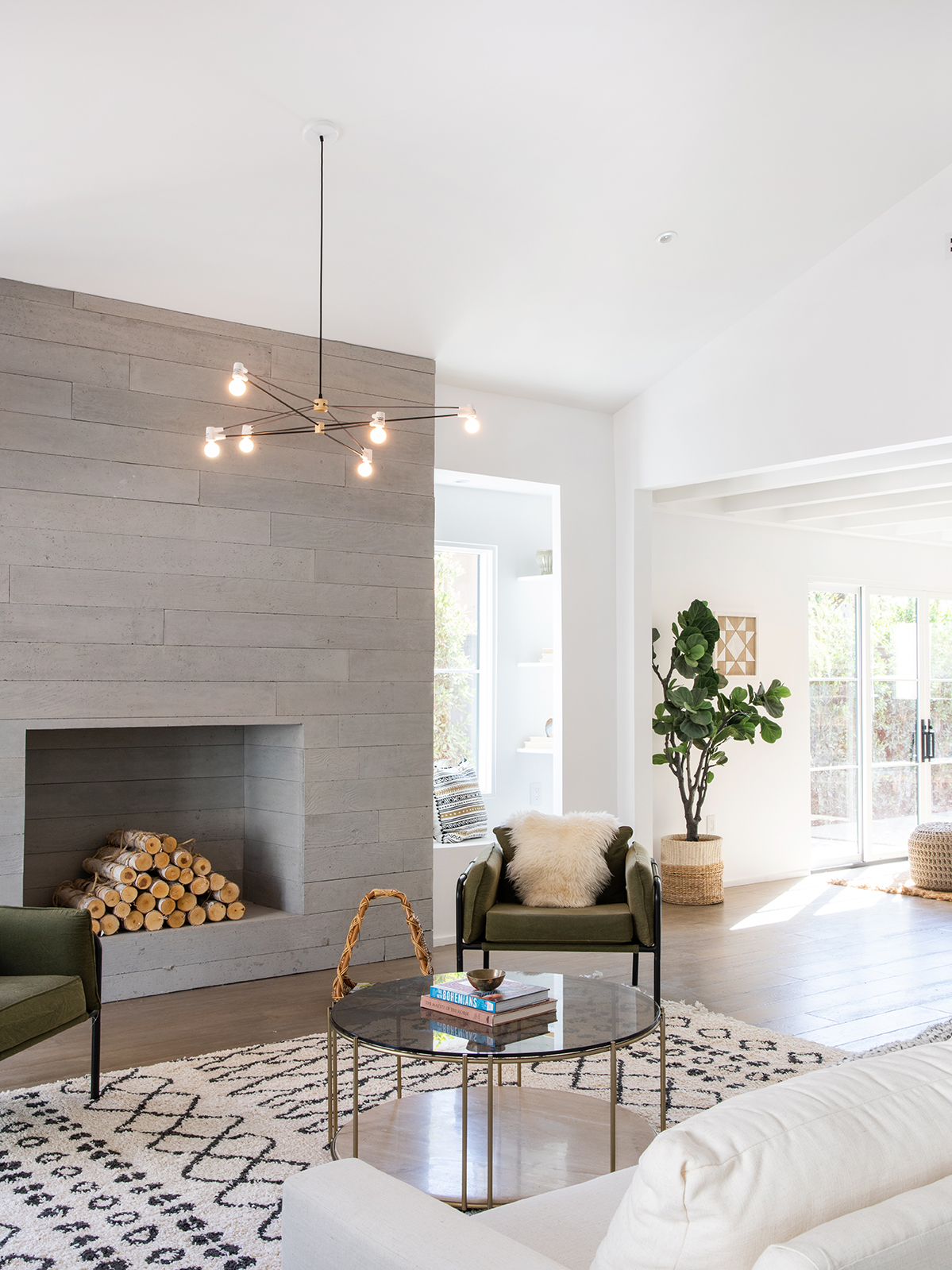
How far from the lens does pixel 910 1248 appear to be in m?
1.12

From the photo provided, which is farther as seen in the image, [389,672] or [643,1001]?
[389,672]

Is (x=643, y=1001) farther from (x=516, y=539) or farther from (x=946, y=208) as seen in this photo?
(x=516, y=539)

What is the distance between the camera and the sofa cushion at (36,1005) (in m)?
2.98

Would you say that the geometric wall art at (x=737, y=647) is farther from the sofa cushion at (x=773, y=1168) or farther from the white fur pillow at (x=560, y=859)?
the sofa cushion at (x=773, y=1168)

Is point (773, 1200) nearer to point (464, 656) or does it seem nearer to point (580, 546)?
point (580, 546)

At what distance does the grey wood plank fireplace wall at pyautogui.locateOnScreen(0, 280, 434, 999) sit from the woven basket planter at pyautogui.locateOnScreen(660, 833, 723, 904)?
196 cm

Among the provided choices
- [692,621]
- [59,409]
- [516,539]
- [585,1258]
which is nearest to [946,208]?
[692,621]

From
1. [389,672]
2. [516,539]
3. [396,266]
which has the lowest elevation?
[389,672]

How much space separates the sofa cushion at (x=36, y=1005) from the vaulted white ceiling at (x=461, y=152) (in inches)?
106

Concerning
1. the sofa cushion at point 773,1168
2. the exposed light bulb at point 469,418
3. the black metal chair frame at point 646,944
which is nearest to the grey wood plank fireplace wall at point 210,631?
the black metal chair frame at point 646,944

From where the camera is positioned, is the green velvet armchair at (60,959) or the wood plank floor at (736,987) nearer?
the green velvet armchair at (60,959)

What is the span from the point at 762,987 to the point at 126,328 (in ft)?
12.8

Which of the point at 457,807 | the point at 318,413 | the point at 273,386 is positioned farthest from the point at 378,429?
the point at 457,807

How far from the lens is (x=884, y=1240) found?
1104mm
